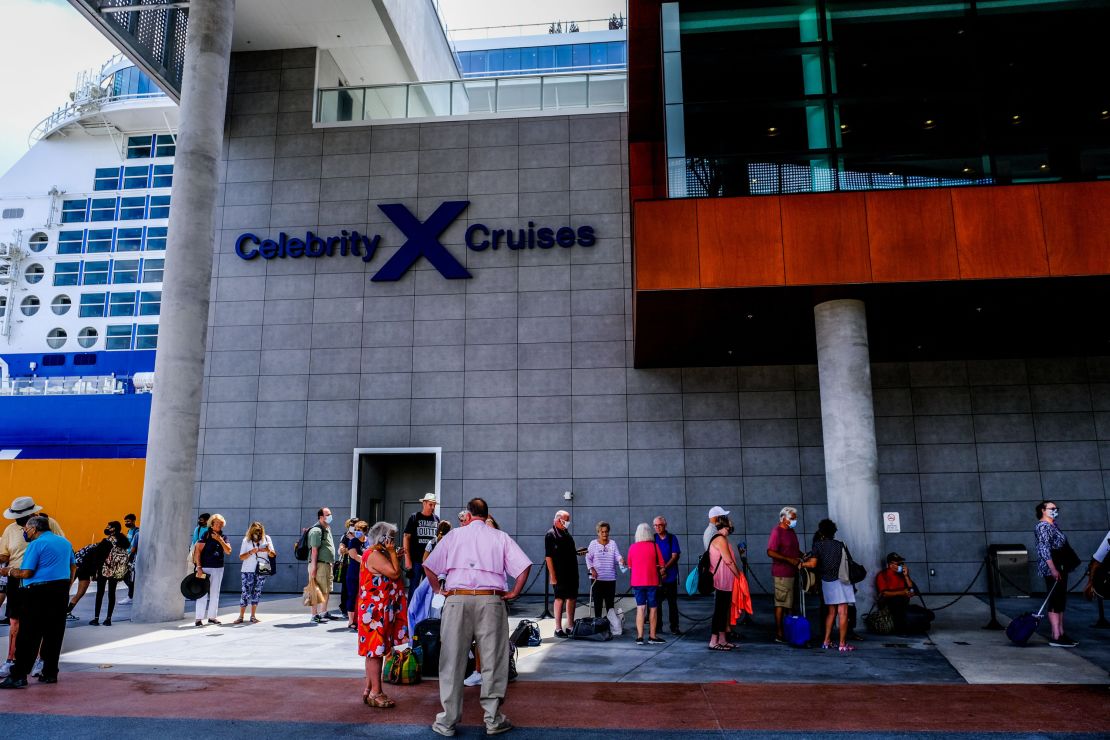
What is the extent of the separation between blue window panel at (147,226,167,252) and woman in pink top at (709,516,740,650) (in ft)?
136

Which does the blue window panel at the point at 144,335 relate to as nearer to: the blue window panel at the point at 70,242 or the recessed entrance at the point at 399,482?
the blue window panel at the point at 70,242

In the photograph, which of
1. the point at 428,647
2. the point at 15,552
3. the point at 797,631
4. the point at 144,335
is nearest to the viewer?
the point at 15,552

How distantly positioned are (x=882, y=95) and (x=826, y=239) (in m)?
2.63

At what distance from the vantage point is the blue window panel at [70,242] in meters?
41.6

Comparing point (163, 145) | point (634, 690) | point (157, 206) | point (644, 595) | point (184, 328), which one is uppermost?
point (163, 145)

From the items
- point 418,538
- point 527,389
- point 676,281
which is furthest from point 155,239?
point 676,281

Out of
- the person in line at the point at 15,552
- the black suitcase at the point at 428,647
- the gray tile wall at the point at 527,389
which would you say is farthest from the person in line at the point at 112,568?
the black suitcase at the point at 428,647

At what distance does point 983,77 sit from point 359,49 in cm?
1510

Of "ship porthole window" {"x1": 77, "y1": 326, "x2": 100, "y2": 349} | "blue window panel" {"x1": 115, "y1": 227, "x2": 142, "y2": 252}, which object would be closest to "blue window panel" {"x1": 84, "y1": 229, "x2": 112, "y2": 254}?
"blue window panel" {"x1": 115, "y1": 227, "x2": 142, "y2": 252}

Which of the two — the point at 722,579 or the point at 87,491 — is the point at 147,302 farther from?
the point at 722,579

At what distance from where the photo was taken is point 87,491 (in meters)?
21.6

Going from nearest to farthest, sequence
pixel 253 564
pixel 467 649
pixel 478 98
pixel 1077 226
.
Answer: pixel 467 649, pixel 1077 226, pixel 253 564, pixel 478 98

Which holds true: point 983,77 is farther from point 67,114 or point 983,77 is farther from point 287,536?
point 67,114

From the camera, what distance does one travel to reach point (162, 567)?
1191 cm
